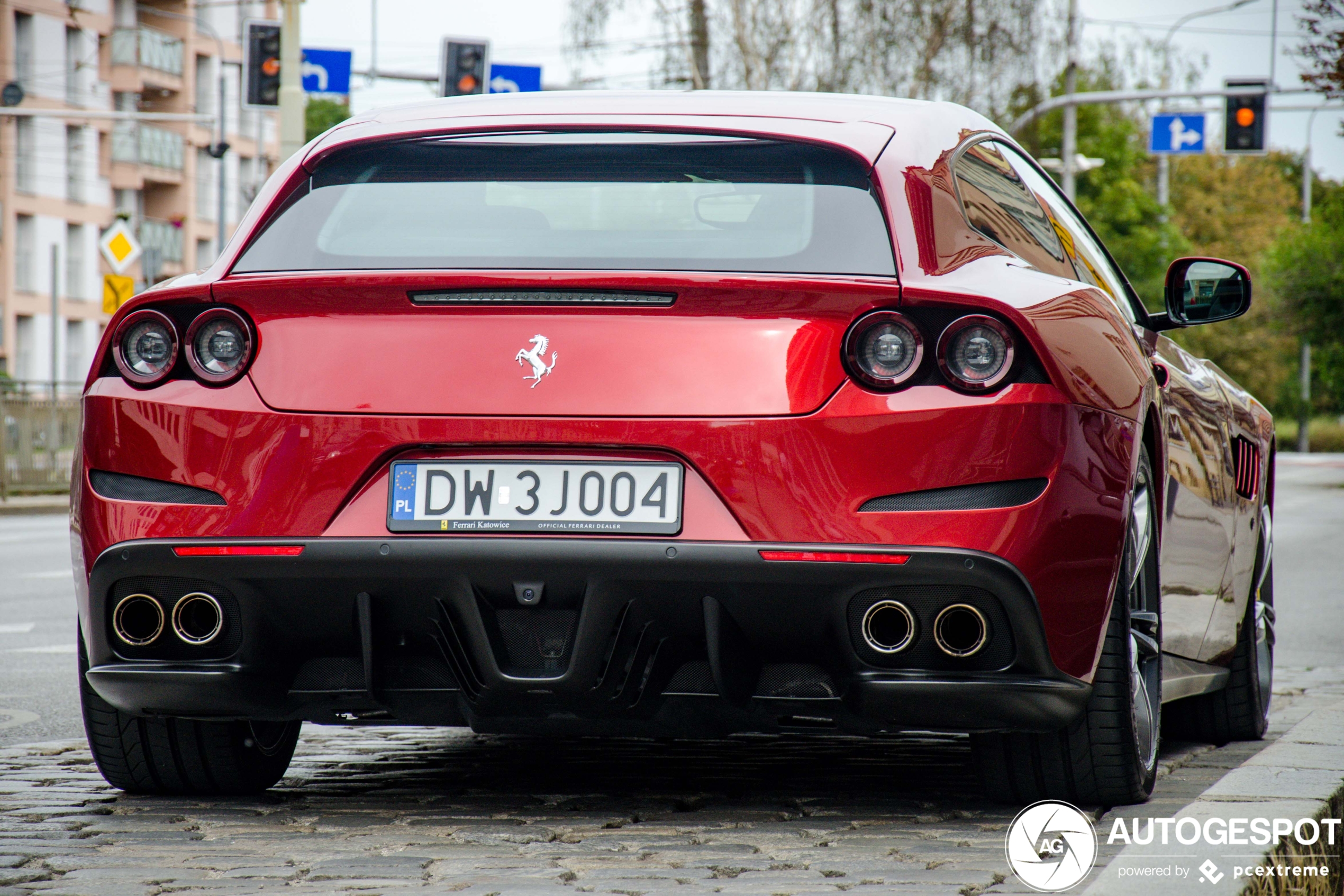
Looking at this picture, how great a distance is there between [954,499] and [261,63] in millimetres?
19850

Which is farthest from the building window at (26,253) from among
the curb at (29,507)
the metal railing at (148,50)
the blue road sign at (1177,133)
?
the blue road sign at (1177,133)

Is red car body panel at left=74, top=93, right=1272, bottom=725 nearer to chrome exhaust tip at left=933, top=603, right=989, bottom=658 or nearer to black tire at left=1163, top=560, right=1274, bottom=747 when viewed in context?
chrome exhaust tip at left=933, top=603, right=989, bottom=658

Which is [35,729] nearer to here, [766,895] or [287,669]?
[287,669]

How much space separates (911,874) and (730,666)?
1.71ft

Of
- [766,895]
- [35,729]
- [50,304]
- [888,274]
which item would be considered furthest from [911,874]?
[50,304]

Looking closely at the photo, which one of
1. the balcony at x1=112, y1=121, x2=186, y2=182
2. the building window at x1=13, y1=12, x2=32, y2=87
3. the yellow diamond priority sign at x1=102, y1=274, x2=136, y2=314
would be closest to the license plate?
the yellow diamond priority sign at x1=102, y1=274, x2=136, y2=314

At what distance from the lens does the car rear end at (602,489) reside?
3717 mm

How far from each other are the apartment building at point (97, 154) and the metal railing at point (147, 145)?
40mm

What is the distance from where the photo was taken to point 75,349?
5462cm

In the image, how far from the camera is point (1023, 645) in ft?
12.5

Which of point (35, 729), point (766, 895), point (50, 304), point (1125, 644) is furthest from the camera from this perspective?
point (50, 304)

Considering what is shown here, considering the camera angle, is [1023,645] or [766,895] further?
[1023,645]

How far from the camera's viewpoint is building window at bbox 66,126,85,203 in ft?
177

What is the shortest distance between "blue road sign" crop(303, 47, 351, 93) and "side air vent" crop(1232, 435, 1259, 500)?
23856 mm
